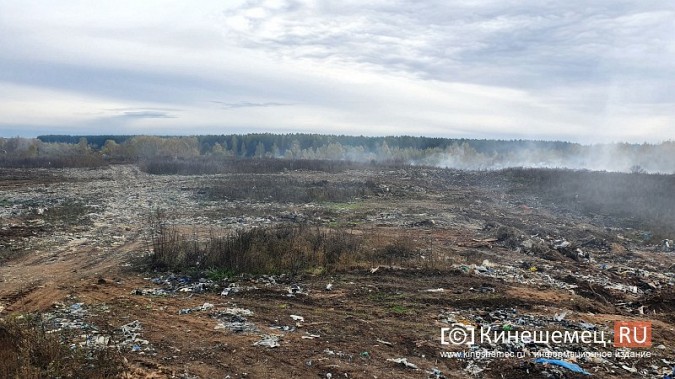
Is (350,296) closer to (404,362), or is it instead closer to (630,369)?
(404,362)

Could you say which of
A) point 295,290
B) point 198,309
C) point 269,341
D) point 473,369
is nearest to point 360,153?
point 295,290

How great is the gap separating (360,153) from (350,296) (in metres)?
73.2

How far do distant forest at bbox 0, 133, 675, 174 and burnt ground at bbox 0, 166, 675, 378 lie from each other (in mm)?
26442

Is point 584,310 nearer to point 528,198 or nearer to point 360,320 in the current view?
point 360,320

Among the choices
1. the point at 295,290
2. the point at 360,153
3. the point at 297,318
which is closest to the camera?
the point at 297,318

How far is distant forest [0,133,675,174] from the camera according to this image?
40562 millimetres

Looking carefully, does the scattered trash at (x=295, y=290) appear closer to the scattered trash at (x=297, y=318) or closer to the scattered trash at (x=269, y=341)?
the scattered trash at (x=297, y=318)

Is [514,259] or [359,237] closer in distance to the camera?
[514,259]

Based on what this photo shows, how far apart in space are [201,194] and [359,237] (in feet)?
34.3

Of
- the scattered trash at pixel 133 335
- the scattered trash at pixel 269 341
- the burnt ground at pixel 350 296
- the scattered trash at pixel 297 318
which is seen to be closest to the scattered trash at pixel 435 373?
the burnt ground at pixel 350 296

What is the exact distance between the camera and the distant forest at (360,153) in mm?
40562

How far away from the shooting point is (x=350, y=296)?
692cm

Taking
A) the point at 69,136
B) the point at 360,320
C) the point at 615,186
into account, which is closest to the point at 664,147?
the point at 615,186

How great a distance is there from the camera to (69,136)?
149 m
